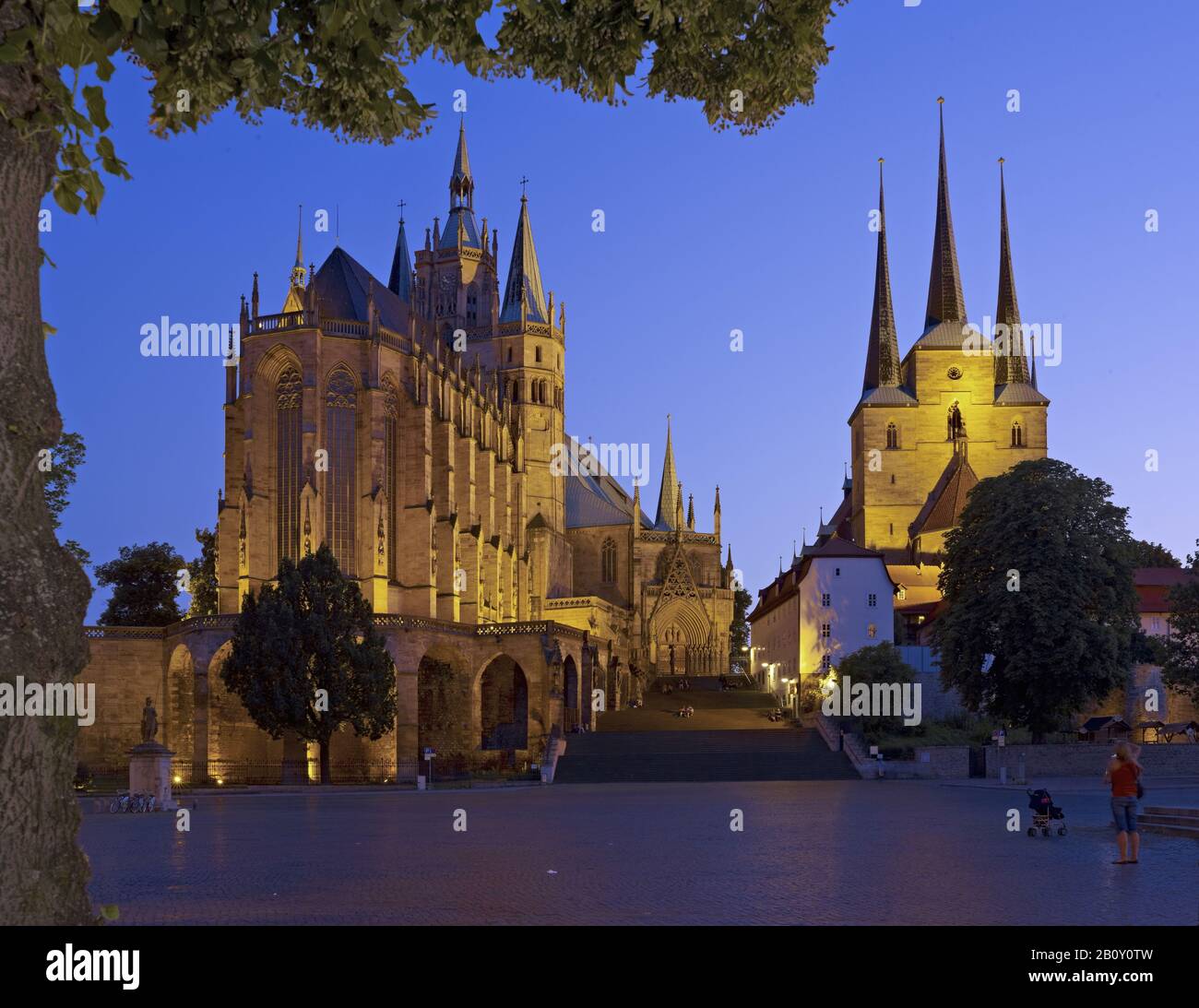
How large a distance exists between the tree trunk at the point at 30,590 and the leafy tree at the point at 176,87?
11 millimetres

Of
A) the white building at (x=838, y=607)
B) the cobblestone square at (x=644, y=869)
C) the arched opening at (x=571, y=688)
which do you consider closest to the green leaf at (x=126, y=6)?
the cobblestone square at (x=644, y=869)

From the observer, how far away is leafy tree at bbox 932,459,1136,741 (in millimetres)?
45438

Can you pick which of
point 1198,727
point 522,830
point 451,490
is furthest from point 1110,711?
point 522,830

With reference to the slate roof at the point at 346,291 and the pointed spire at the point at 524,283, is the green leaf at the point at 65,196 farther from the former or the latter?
the pointed spire at the point at 524,283

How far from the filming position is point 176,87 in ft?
29.9

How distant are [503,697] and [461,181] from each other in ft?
169

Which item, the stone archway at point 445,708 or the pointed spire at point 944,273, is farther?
the pointed spire at point 944,273

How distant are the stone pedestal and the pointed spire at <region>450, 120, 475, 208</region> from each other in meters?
74.7

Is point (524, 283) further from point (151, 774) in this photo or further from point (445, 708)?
point (151, 774)

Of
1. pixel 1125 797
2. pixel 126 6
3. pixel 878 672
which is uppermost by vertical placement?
pixel 126 6

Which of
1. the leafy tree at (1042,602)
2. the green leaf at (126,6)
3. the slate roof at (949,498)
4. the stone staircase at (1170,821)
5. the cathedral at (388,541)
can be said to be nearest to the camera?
the green leaf at (126,6)

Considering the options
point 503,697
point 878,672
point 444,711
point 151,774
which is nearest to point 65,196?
point 151,774

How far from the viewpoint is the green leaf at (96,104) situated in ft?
27.3
